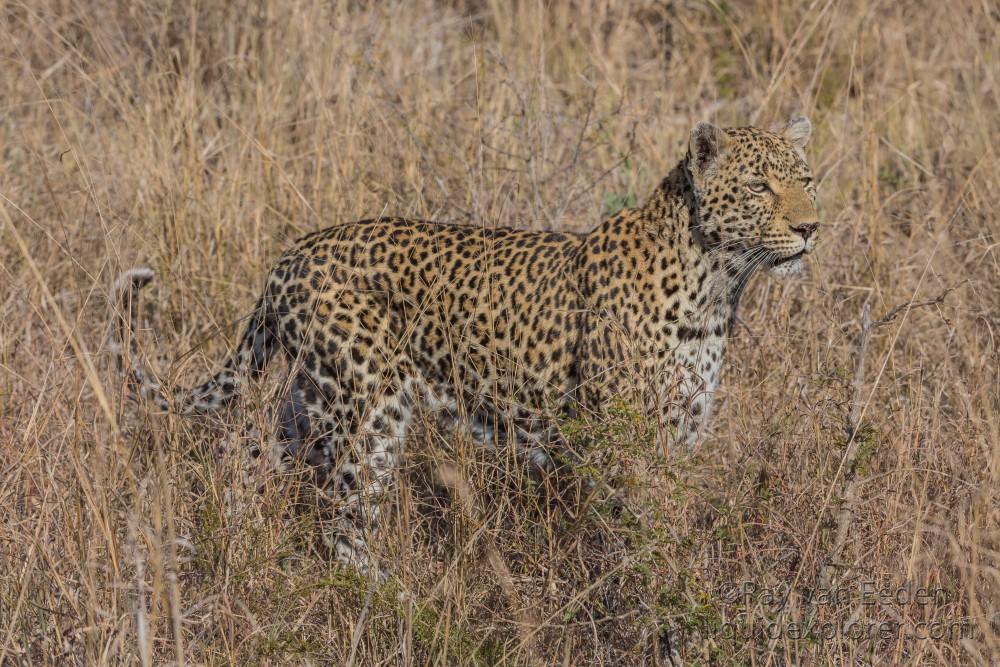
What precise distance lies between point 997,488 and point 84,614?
3222 mm

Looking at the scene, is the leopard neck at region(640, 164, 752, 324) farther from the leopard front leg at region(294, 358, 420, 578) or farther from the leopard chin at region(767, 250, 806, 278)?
the leopard front leg at region(294, 358, 420, 578)

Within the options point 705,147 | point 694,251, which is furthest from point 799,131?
point 694,251

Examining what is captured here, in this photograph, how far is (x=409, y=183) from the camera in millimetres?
7082

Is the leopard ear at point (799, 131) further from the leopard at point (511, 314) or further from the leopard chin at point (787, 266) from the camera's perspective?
the leopard chin at point (787, 266)

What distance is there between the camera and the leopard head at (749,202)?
17.1 feet

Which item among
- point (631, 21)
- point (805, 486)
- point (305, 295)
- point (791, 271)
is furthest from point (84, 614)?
point (631, 21)

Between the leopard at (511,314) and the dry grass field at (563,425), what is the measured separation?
0.24 meters

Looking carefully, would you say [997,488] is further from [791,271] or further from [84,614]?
[84,614]

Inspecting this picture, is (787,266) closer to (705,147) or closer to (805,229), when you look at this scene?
(805,229)

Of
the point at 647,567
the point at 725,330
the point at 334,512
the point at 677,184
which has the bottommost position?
the point at 334,512

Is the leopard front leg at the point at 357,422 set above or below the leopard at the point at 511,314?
below

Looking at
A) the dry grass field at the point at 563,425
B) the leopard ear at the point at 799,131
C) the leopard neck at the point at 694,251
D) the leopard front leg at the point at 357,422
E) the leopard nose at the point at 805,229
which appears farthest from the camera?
the leopard ear at the point at 799,131

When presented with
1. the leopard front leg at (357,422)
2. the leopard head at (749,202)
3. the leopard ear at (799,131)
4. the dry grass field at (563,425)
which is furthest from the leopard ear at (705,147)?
Answer: the leopard front leg at (357,422)

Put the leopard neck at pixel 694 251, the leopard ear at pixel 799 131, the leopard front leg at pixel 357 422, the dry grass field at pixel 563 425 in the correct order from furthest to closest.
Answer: the leopard ear at pixel 799 131
the leopard front leg at pixel 357 422
the leopard neck at pixel 694 251
the dry grass field at pixel 563 425
